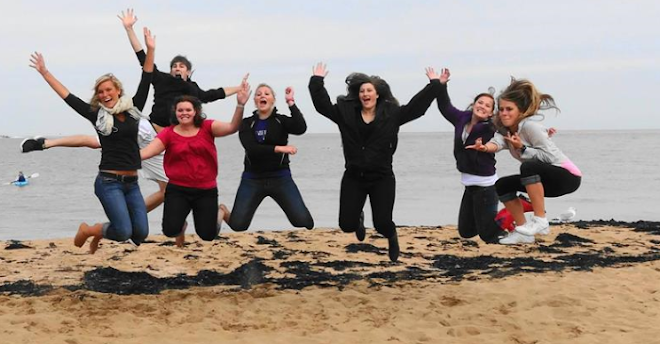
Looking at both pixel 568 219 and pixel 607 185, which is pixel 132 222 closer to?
pixel 568 219

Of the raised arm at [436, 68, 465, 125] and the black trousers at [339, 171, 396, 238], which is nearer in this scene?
the black trousers at [339, 171, 396, 238]

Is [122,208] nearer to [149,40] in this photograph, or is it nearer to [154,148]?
[154,148]

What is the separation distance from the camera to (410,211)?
26812 millimetres

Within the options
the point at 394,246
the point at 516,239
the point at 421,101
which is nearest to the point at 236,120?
the point at 421,101

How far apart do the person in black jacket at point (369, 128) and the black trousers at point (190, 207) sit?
1.49m

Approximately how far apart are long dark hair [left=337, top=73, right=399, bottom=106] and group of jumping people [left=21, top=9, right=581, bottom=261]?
0.04 feet

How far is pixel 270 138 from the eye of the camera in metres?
8.59

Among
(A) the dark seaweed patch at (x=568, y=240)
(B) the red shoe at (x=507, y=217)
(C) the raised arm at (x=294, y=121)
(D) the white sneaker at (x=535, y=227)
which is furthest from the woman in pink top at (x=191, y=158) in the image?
(A) the dark seaweed patch at (x=568, y=240)

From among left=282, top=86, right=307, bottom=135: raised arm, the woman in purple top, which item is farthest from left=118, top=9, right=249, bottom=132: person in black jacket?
the woman in purple top

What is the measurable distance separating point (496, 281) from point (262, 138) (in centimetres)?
412

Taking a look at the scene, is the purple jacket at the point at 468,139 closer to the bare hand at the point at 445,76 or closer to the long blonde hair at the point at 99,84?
the bare hand at the point at 445,76

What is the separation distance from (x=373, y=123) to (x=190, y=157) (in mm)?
2051

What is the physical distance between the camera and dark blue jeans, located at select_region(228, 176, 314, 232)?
8.84m

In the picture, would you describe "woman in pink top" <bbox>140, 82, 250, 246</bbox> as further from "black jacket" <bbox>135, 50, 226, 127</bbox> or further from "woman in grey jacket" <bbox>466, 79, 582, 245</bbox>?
"woman in grey jacket" <bbox>466, 79, 582, 245</bbox>
